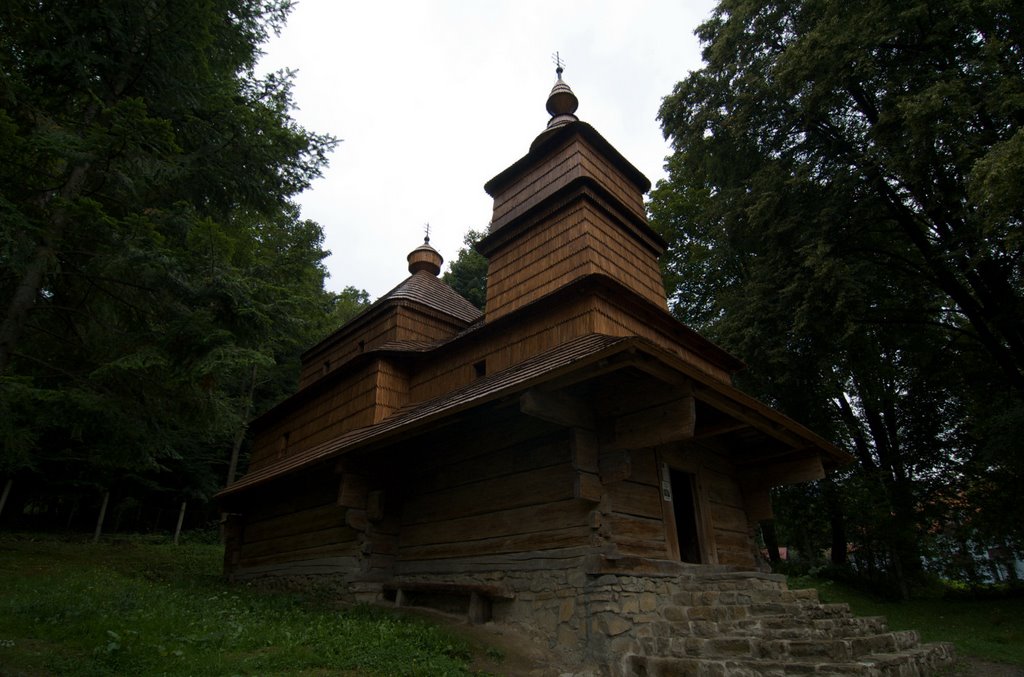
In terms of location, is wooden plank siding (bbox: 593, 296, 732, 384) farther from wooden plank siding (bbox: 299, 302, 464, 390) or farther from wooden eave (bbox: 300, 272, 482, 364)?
wooden plank siding (bbox: 299, 302, 464, 390)

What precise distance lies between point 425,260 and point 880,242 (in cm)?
1286

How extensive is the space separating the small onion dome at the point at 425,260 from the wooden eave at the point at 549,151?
4.08 metres

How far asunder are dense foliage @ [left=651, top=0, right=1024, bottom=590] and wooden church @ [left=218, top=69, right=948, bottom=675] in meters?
3.05

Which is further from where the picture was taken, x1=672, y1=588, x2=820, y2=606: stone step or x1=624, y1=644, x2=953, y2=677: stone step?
x1=672, y1=588, x2=820, y2=606: stone step

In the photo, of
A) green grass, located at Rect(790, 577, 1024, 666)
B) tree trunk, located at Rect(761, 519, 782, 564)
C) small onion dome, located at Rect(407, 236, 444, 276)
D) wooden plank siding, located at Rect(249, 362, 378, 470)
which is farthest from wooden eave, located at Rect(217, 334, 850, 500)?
tree trunk, located at Rect(761, 519, 782, 564)

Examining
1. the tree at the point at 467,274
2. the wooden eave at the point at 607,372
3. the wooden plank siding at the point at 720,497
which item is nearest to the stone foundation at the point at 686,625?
the wooden plank siding at the point at 720,497

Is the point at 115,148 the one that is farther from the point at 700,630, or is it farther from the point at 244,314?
the point at 700,630

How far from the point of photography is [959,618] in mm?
13234

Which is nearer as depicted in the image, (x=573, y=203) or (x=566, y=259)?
(x=566, y=259)

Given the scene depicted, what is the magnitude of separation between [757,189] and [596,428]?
972 centimetres

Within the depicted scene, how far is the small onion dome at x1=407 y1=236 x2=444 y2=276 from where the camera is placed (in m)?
17.2

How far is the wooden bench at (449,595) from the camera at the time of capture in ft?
25.5

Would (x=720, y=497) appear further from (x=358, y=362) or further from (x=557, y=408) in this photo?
(x=358, y=362)

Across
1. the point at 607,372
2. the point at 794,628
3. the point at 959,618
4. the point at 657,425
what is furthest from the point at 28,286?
the point at 959,618
